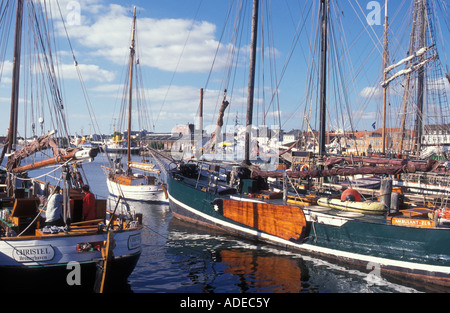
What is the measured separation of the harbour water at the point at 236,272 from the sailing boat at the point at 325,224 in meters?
0.56

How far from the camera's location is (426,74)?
1389 inches

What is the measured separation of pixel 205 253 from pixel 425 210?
30.8 ft

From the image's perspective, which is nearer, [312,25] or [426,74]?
[312,25]

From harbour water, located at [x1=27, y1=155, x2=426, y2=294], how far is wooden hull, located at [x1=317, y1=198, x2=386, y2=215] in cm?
253

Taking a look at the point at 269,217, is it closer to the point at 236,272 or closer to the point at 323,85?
the point at 236,272

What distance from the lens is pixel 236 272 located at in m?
14.4

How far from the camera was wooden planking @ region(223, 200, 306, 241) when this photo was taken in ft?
53.4

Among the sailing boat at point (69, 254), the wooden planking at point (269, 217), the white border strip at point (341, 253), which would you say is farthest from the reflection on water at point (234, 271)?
the sailing boat at point (69, 254)

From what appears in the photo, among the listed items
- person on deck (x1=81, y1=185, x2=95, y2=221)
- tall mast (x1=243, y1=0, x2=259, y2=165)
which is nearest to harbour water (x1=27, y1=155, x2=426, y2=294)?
person on deck (x1=81, y1=185, x2=95, y2=221)

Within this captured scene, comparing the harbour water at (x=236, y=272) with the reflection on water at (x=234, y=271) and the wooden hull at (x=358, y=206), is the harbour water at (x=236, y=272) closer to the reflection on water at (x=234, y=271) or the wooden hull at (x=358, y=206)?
the reflection on water at (x=234, y=271)

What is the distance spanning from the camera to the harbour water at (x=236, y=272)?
12.9 m

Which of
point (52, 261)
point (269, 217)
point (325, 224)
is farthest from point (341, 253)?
point (52, 261)
